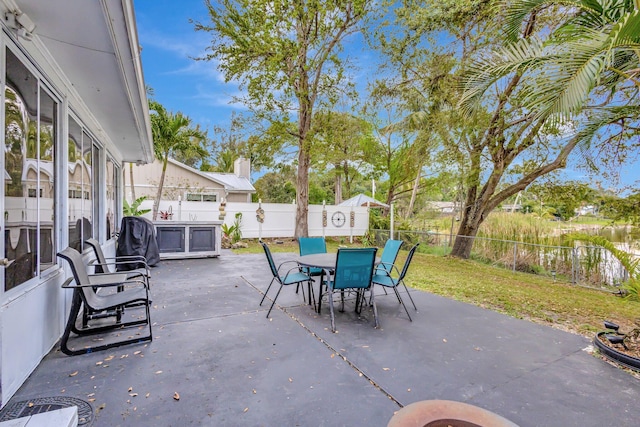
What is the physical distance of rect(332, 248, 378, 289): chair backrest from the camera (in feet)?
11.1

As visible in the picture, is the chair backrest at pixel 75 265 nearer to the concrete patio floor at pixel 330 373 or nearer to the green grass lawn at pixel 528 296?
the concrete patio floor at pixel 330 373

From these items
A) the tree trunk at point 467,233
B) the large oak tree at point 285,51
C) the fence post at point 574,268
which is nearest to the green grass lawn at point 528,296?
the fence post at point 574,268

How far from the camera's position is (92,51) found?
2.56 metres

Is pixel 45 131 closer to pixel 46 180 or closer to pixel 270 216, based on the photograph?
pixel 46 180

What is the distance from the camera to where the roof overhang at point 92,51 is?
1976mm

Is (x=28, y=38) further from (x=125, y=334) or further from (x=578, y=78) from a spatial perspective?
(x=578, y=78)

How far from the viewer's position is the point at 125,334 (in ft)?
10.5

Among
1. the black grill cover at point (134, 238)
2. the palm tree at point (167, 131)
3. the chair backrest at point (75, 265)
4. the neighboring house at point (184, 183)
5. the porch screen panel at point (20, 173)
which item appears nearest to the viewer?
the porch screen panel at point (20, 173)

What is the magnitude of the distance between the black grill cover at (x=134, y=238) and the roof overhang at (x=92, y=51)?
242 centimetres

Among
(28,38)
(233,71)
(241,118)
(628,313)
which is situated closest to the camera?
(28,38)

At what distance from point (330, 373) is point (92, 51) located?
3260mm

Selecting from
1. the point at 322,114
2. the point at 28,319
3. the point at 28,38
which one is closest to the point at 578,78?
the point at 28,38

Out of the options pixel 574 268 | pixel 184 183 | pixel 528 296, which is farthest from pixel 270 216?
pixel 574 268

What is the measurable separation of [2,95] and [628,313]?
7.46 metres
